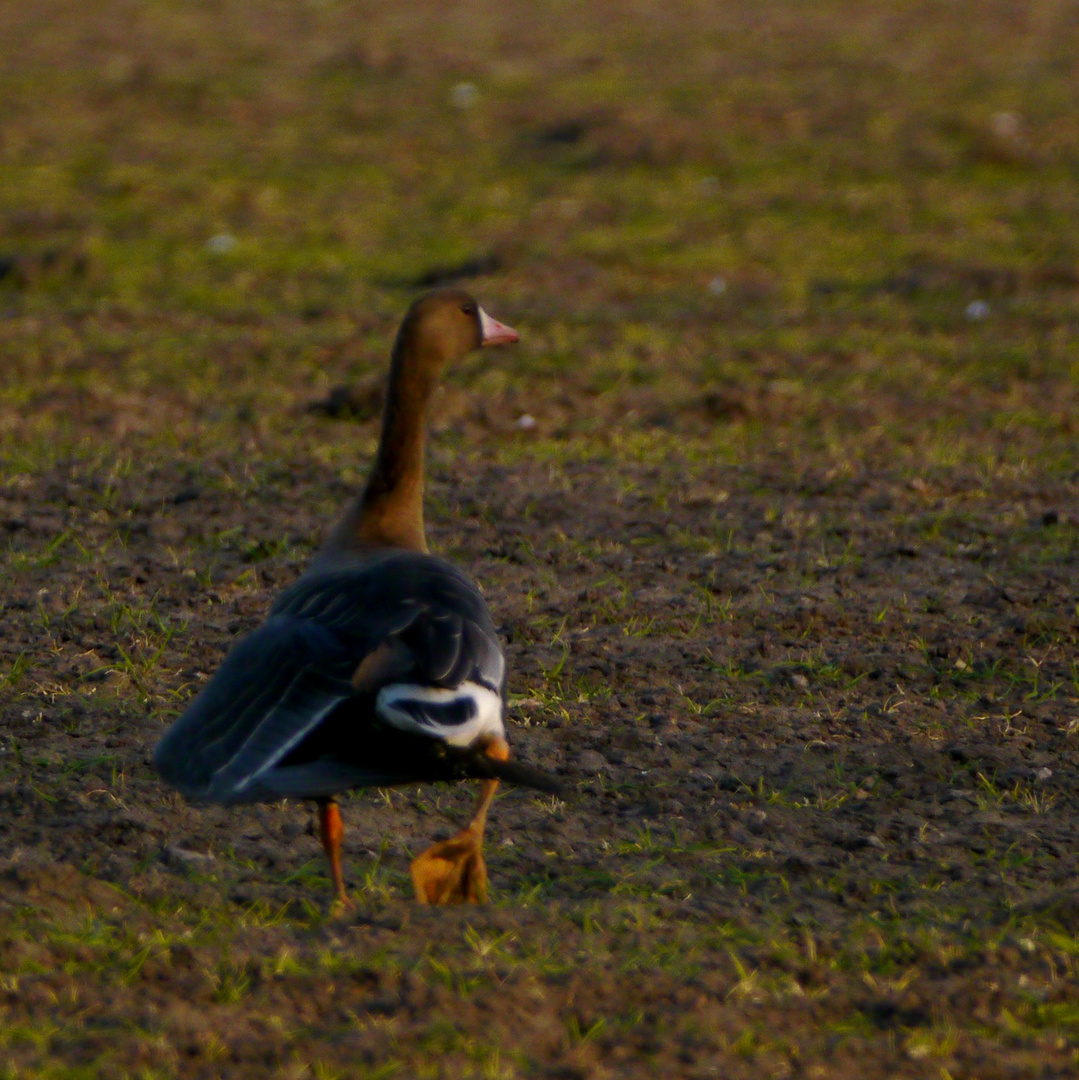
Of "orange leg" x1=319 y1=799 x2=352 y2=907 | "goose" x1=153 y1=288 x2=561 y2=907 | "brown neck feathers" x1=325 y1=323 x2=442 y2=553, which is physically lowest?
"orange leg" x1=319 y1=799 x2=352 y2=907

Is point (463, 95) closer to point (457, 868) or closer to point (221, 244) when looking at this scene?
point (221, 244)

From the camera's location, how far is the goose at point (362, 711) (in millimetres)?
3492

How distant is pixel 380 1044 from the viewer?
304cm

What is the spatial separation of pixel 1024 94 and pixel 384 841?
14904 mm

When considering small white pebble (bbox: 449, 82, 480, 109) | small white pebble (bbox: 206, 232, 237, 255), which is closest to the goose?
small white pebble (bbox: 206, 232, 237, 255)

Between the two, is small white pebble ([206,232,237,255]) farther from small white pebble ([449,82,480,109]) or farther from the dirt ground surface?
small white pebble ([449,82,480,109])

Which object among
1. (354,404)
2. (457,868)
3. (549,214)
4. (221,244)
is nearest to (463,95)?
(549,214)

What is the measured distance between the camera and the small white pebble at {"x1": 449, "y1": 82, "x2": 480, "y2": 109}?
54.8 feet

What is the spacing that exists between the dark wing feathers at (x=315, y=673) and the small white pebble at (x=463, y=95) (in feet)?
44.1

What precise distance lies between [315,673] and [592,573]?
8.84 ft

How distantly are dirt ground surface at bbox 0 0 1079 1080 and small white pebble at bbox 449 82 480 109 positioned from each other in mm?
1061

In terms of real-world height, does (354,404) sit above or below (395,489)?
below

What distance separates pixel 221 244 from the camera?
11.6m

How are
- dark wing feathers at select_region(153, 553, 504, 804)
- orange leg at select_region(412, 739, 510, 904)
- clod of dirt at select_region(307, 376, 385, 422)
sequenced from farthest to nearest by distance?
1. clod of dirt at select_region(307, 376, 385, 422)
2. orange leg at select_region(412, 739, 510, 904)
3. dark wing feathers at select_region(153, 553, 504, 804)
